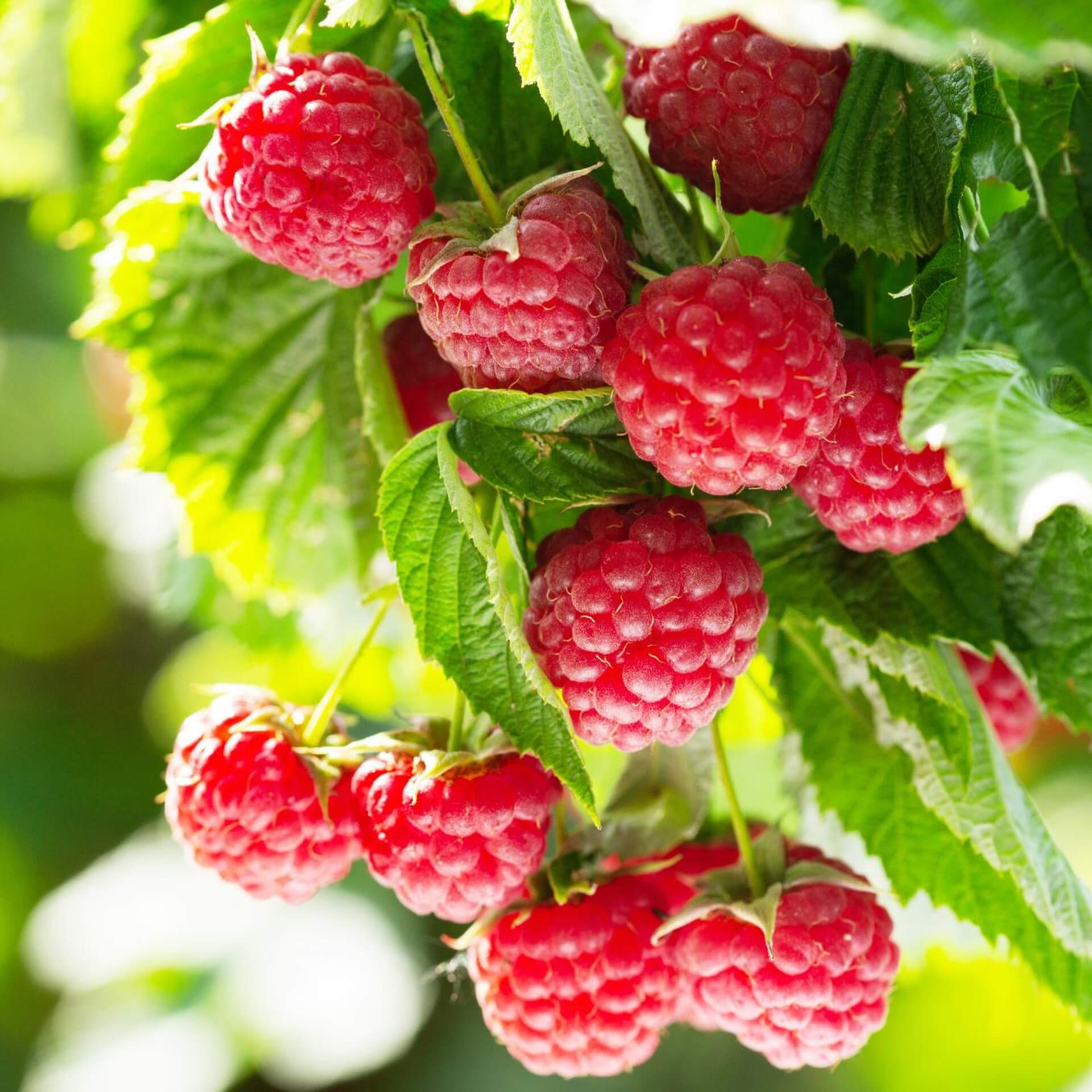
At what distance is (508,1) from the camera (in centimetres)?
51

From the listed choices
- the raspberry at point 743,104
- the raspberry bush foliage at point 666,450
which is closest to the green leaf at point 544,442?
the raspberry bush foliage at point 666,450

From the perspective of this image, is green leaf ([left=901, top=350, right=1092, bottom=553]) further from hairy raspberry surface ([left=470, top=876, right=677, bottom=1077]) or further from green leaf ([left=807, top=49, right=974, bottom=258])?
hairy raspberry surface ([left=470, top=876, right=677, bottom=1077])

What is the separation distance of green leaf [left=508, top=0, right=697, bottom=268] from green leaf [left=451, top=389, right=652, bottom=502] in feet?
0.26

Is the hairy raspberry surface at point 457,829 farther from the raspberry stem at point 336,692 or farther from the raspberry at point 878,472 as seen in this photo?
the raspberry at point 878,472

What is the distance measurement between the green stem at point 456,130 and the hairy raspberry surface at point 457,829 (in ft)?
0.85

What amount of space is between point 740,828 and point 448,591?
218mm

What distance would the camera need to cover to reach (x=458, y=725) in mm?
638

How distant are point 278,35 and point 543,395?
0.97 ft

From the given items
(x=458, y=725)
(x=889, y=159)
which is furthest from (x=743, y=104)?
(x=458, y=725)

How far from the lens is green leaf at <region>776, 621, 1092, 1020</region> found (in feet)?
2.09

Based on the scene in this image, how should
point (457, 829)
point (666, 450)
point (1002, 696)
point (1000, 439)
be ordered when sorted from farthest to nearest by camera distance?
1. point (1002, 696)
2. point (457, 829)
3. point (666, 450)
4. point (1000, 439)

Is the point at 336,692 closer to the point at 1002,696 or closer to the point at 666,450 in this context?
the point at 666,450

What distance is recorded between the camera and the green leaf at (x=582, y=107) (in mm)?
466

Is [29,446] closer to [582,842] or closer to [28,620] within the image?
[28,620]
